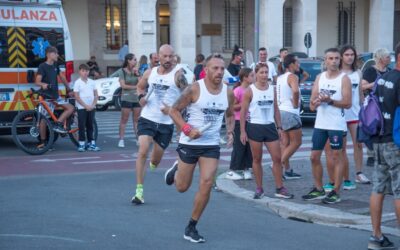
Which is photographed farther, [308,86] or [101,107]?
[101,107]

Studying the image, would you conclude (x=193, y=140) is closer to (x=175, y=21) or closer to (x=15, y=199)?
(x=15, y=199)

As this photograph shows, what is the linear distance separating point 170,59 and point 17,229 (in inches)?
111

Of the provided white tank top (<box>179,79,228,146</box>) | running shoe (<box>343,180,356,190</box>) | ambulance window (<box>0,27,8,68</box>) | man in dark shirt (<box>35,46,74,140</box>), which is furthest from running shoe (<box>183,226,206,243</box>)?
ambulance window (<box>0,27,8,68</box>)

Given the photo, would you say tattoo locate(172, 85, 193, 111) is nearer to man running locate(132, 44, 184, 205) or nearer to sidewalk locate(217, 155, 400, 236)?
man running locate(132, 44, 184, 205)

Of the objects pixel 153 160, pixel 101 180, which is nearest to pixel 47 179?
pixel 101 180

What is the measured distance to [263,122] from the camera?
342 inches

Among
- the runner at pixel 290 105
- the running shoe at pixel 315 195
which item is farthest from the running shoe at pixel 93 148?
the running shoe at pixel 315 195

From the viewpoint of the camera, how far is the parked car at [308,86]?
17.9m

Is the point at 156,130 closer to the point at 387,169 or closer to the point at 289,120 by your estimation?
the point at 289,120

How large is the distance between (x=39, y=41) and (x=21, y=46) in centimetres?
43

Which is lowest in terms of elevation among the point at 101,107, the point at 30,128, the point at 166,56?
the point at 101,107

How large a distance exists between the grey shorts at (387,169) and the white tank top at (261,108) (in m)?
2.53

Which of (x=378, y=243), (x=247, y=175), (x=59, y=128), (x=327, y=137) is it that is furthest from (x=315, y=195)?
(x=59, y=128)

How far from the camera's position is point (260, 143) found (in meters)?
8.66
